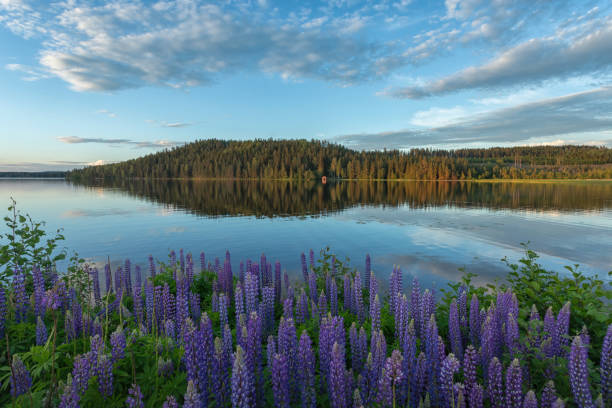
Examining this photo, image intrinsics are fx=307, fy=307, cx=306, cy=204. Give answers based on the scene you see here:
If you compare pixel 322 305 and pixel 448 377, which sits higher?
pixel 448 377

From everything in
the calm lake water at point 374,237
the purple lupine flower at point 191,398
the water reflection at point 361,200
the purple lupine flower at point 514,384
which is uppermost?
the purple lupine flower at point 191,398

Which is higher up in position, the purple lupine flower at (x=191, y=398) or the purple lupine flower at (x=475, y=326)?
the purple lupine flower at (x=191, y=398)

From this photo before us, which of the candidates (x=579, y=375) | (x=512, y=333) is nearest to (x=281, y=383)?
(x=579, y=375)

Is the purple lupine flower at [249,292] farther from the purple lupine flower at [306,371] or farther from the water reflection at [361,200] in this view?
the water reflection at [361,200]

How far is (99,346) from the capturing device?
15.5 feet

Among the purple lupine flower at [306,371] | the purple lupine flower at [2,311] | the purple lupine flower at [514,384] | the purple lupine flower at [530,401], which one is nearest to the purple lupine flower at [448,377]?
the purple lupine flower at [514,384]

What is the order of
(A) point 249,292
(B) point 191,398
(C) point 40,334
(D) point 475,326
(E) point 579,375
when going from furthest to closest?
1. (A) point 249,292
2. (D) point 475,326
3. (C) point 40,334
4. (E) point 579,375
5. (B) point 191,398

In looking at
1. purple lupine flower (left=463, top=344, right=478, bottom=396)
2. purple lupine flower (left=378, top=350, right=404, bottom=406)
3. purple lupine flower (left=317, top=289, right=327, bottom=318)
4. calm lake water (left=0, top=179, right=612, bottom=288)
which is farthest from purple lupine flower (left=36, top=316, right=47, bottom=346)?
calm lake water (left=0, top=179, right=612, bottom=288)

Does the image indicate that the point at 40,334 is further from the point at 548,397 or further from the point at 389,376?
the point at 548,397

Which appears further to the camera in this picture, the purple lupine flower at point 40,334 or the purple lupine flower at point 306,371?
the purple lupine flower at point 40,334

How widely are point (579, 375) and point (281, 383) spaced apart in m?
4.29

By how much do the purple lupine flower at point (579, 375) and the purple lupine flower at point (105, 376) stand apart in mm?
6739

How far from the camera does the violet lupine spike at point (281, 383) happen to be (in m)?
4.37

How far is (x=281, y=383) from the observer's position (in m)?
4.42
